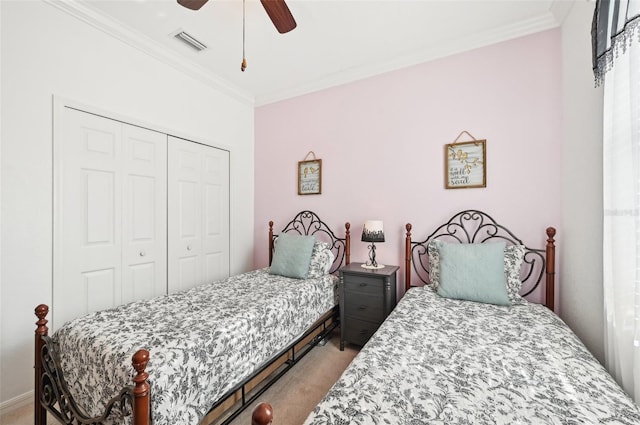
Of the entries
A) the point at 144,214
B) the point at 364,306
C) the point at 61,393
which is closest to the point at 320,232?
the point at 364,306

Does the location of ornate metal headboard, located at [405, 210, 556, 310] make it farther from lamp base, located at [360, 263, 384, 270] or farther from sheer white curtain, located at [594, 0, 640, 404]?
sheer white curtain, located at [594, 0, 640, 404]

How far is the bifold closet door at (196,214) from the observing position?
2740 mm

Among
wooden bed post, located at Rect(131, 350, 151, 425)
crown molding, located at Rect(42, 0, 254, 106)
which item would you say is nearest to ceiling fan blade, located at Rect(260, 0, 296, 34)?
crown molding, located at Rect(42, 0, 254, 106)

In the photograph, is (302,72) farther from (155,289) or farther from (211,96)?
(155,289)

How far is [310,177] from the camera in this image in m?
3.23

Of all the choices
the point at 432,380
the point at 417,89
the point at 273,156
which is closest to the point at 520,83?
the point at 417,89

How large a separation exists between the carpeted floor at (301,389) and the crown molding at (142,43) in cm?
277

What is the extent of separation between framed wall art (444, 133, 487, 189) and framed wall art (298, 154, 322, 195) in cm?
136

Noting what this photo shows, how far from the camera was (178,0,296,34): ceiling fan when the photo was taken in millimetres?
1631

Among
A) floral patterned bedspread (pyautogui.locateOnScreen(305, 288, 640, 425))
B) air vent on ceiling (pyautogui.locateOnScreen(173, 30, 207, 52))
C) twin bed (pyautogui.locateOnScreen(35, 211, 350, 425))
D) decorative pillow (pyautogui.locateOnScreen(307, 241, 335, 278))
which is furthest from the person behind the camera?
decorative pillow (pyautogui.locateOnScreen(307, 241, 335, 278))

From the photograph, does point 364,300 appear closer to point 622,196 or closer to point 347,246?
point 347,246

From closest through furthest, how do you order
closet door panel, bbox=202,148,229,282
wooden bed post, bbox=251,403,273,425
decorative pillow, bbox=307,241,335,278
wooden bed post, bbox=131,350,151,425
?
wooden bed post, bbox=251,403,273,425 < wooden bed post, bbox=131,350,151,425 < decorative pillow, bbox=307,241,335,278 < closet door panel, bbox=202,148,229,282

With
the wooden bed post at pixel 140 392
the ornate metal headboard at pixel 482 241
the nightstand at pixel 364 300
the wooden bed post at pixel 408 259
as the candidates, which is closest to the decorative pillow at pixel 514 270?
the ornate metal headboard at pixel 482 241

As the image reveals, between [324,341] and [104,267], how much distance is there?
2.02 meters
